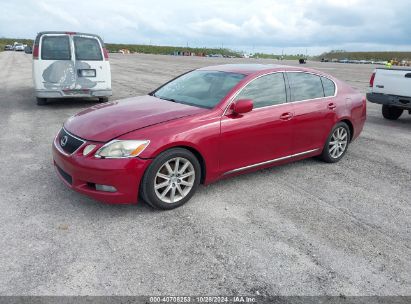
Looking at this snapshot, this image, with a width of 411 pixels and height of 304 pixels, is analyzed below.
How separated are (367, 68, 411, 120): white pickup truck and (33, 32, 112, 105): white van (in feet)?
23.5

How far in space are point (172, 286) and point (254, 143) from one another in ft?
7.71

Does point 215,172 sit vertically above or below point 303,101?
below

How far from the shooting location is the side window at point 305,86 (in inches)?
213

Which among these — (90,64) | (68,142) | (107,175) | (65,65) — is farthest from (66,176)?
(90,64)

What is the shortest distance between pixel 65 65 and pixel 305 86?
22.0 feet

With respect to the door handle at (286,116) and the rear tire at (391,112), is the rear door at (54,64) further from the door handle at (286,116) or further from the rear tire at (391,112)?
the rear tire at (391,112)

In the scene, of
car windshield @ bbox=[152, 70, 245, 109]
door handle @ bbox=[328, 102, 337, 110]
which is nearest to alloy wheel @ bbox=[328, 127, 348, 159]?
door handle @ bbox=[328, 102, 337, 110]

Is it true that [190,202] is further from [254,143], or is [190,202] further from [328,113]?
[328,113]

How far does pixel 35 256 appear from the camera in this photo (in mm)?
3305

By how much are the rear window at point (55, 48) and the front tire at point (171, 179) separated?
696 cm

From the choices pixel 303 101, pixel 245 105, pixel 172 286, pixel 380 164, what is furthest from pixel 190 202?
pixel 380 164

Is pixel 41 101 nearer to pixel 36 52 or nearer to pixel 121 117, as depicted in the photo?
pixel 36 52

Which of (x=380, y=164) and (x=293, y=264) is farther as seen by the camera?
(x=380, y=164)

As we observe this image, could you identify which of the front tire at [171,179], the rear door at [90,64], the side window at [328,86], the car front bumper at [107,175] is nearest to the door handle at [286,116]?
the side window at [328,86]
